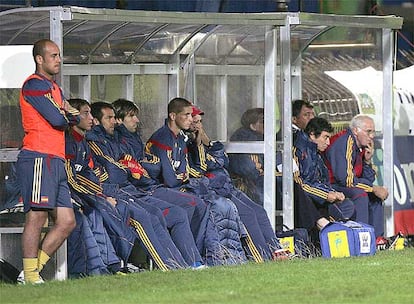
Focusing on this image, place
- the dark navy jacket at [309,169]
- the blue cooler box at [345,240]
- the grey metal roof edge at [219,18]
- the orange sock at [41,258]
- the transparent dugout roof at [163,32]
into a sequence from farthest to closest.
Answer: the dark navy jacket at [309,169], the blue cooler box at [345,240], the transparent dugout roof at [163,32], the grey metal roof edge at [219,18], the orange sock at [41,258]

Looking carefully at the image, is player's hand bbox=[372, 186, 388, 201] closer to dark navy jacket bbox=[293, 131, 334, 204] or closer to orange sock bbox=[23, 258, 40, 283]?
dark navy jacket bbox=[293, 131, 334, 204]

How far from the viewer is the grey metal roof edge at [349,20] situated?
48.0ft

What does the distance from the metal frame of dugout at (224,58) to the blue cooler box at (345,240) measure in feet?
1.88

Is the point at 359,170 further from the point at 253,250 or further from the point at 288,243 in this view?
the point at 253,250

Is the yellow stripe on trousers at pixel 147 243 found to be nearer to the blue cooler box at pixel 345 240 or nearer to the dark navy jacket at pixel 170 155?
the dark navy jacket at pixel 170 155

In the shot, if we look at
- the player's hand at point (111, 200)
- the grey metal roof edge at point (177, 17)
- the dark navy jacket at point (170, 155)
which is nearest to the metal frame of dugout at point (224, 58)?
the grey metal roof edge at point (177, 17)

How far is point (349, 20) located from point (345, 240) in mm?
2350

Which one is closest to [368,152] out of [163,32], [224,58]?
[224,58]

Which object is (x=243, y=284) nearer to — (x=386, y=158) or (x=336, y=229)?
(x=336, y=229)

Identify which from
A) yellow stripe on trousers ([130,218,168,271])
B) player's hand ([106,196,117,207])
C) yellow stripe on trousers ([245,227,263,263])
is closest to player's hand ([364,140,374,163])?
yellow stripe on trousers ([245,227,263,263])

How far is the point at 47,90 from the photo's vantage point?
465 inches

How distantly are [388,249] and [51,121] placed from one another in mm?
4944

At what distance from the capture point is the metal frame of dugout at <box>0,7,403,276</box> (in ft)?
45.8

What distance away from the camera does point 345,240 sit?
1423 cm
